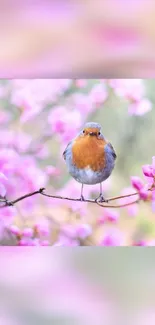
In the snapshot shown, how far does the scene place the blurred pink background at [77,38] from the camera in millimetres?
1884

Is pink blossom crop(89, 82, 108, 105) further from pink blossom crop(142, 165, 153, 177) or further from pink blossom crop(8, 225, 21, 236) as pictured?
pink blossom crop(8, 225, 21, 236)

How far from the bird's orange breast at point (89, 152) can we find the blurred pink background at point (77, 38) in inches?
10.5

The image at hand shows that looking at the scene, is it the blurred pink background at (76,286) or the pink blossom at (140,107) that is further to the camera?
the pink blossom at (140,107)

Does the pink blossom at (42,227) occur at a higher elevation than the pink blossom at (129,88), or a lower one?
lower

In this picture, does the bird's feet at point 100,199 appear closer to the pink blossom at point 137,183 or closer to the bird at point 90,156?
the bird at point 90,156

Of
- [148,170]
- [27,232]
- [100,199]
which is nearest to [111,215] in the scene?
[100,199]

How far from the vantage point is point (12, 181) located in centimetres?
196

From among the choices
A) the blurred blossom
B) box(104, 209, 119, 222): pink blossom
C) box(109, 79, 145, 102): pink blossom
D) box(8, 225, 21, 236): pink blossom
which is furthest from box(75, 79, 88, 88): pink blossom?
box(8, 225, 21, 236): pink blossom

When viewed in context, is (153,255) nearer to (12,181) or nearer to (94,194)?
(94,194)

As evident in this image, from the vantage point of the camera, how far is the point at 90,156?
1938 millimetres

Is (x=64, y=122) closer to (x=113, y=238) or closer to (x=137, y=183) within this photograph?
(x=137, y=183)

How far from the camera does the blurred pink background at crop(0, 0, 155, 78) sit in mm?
1884

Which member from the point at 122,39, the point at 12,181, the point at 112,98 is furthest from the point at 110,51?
the point at 12,181

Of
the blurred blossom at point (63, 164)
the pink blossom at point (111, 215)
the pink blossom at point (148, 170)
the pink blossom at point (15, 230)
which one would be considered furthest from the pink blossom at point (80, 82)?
the pink blossom at point (15, 230)
